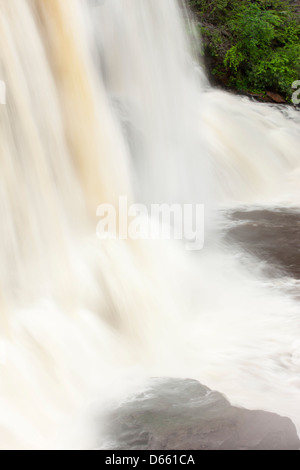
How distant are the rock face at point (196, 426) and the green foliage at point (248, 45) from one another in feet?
29.0

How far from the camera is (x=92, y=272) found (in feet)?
15.7

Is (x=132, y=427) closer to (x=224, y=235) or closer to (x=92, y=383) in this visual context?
(x=92, y=383)

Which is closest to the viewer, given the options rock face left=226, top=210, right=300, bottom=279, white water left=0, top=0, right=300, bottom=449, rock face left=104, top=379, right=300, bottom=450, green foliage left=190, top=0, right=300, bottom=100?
rock face left=104, top=379, right=300, bottom=450

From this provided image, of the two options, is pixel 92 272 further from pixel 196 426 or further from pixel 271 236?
pixel 271 236

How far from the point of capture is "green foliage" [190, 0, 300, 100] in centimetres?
1156

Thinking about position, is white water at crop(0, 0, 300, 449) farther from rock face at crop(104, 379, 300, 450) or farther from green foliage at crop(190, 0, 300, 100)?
green foliage at crop(190, 0, 300, 100)

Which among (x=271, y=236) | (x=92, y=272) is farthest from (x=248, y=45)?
(x=92, y=272)

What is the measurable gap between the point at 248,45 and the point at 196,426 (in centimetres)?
973

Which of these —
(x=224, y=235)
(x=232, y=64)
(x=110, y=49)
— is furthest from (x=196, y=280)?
(x=232, y=64)

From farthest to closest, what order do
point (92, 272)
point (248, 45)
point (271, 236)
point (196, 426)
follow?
point (248, 45) → point (271, 236) → point (92, 272) → point (196, 426)

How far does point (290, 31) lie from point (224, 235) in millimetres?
7739

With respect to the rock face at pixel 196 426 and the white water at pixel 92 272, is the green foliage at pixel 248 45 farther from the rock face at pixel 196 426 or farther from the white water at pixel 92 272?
the rock face at pixel 196 426

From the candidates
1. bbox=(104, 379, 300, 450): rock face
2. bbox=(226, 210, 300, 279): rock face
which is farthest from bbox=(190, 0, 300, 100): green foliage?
bbox=(104, 379, 300, 450): rock face

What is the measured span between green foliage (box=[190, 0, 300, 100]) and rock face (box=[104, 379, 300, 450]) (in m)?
8.83
